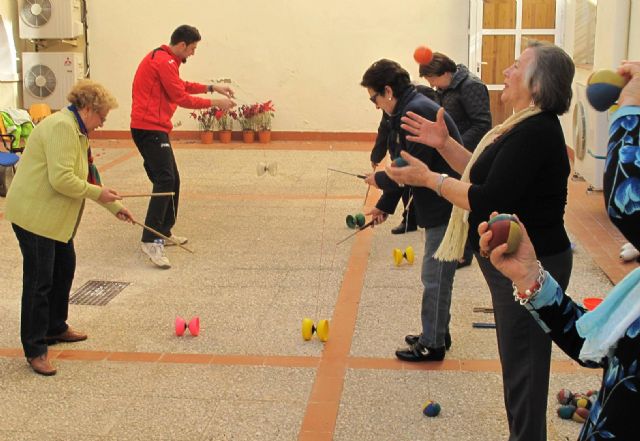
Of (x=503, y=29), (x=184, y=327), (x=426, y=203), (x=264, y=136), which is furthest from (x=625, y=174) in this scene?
(x=264, y=136)

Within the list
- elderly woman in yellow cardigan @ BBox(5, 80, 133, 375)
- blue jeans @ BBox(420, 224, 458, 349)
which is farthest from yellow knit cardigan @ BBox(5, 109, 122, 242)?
blue jeans @ BBox(420, 224, 458, 349)

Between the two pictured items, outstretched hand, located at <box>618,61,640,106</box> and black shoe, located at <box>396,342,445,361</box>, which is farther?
black shoe, located at <box>396,342,445,361</box>

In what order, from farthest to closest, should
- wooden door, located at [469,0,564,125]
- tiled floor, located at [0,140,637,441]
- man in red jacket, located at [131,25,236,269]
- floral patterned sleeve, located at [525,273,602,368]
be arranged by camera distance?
wooden door, located at [469,0,564,125]
man in red jacket, located at [131,25,236,269]
tiled floor, located at [0,140,637,441]
floral patterned sleeve, located at [525,273,602,368]

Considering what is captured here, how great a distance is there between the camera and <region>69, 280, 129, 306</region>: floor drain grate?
676 centimetres

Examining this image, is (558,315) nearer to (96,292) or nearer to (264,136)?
(96,292)

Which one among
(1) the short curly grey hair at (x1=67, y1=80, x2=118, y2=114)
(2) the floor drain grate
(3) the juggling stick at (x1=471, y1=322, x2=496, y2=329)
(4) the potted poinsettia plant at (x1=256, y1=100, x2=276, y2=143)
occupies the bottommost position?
(2) the floor drain grate

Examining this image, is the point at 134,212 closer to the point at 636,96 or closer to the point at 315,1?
the point at 315,1

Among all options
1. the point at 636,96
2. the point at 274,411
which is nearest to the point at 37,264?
the point at 274,411

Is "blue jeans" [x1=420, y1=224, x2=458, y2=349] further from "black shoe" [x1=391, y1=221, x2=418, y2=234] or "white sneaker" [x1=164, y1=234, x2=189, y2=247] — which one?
"white sneaker" [x1=164, y1=234, x2=189, y2=247]

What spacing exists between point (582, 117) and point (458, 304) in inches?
150

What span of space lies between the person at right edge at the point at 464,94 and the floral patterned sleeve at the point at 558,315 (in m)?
4.82

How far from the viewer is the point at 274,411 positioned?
478cm

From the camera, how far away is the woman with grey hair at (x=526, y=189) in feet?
11.2

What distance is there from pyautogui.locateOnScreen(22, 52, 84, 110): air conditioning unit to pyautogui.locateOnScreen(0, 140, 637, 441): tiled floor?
6.04 meters
